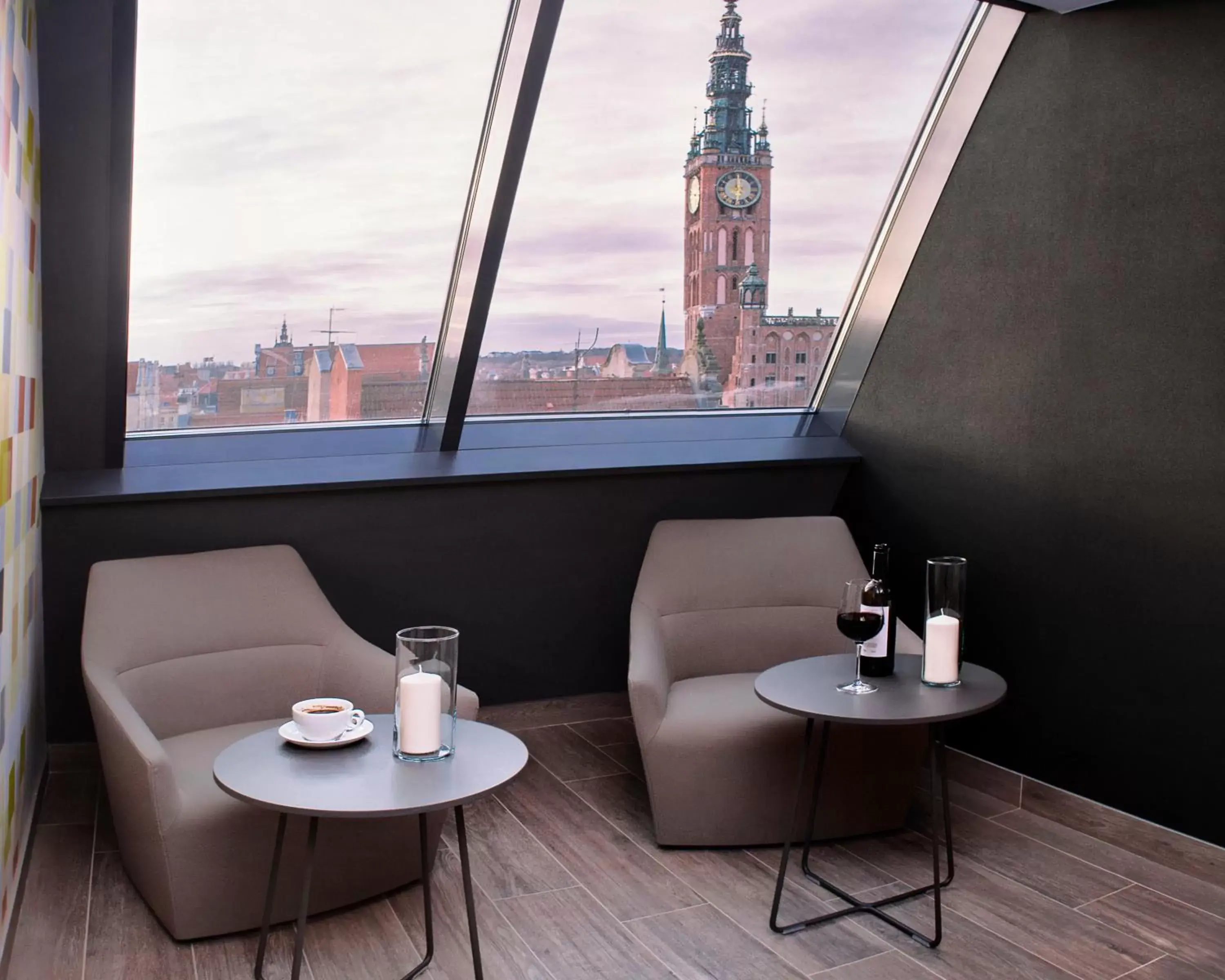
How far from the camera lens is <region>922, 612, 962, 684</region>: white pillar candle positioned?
3.03m

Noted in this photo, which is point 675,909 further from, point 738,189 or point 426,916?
point 738,189

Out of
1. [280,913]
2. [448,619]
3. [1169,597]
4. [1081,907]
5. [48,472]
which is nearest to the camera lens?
[280,913]

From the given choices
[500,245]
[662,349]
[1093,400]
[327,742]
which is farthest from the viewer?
[662,349]

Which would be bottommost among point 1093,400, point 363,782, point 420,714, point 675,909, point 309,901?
point 675,909

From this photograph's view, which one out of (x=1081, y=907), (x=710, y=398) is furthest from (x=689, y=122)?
(x=1081, y=907)

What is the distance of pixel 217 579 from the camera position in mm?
3488

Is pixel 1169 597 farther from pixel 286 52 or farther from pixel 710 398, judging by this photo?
pixel 286 52

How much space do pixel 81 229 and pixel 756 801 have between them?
2.67 meters

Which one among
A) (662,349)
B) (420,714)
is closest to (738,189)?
(662,349)

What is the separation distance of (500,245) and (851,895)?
7.64ft

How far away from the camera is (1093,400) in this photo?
3.47 m

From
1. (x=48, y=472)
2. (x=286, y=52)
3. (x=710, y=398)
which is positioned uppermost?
(x=286, y=52)

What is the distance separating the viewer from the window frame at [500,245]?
331 cm

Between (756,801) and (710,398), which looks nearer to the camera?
(756,801)
